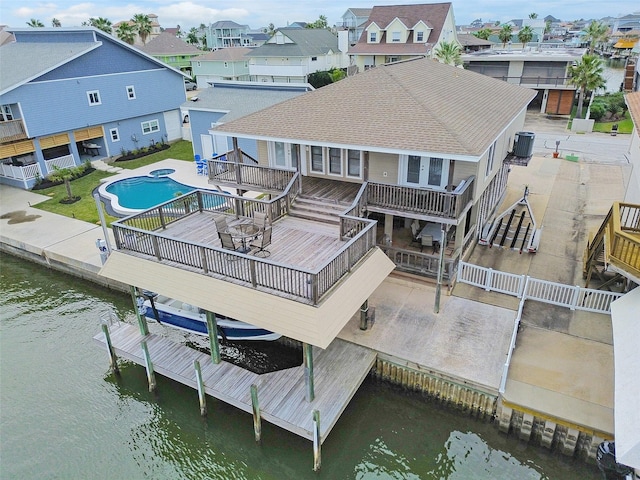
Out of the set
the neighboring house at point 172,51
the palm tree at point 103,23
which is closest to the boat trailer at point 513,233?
the neighboring house at point 172,51

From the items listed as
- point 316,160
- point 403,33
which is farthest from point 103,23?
point 316,160

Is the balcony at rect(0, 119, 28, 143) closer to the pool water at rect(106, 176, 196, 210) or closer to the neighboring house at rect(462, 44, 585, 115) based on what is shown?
the pool water at rect(106, 176, 196, 210)

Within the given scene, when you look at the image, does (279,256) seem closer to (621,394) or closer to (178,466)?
(178,466)

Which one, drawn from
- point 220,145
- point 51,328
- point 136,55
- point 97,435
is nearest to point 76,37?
point 136,55

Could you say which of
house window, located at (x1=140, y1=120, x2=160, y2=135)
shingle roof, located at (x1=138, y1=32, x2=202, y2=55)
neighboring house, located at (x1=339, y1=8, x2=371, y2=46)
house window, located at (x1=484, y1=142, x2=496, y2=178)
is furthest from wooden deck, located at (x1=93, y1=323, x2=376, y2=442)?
neighboring house, located at (x1=339, y1=8, x2=371, y2=46)

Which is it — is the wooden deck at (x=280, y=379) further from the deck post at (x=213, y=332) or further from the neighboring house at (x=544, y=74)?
the neighboring house at (x=544, y=74)
